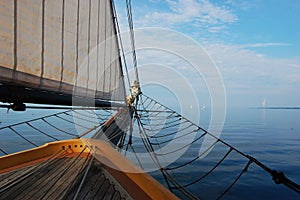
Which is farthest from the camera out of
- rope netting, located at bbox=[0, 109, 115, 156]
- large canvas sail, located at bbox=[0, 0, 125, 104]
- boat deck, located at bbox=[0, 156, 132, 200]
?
rope netting, located at bbox=[0, 109, 115, 156]

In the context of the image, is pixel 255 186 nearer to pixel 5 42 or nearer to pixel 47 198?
pixel 47 198

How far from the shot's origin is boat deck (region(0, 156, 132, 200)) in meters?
2.22

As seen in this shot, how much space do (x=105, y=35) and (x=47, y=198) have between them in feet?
13.4

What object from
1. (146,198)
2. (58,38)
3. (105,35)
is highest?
(105,35)

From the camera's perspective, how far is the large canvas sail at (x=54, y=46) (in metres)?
1.95

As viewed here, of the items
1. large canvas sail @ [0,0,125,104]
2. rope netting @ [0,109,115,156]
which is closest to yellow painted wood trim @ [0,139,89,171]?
rope netting @ [0,109,115,156]

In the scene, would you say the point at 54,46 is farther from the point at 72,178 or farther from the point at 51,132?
the point at 51,132

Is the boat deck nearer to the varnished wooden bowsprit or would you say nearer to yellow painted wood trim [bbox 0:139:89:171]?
the varnished wooden bowsprit

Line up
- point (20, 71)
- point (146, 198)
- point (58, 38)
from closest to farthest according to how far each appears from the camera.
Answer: point (20, 71) < point (146, 198) < point (58, 38)

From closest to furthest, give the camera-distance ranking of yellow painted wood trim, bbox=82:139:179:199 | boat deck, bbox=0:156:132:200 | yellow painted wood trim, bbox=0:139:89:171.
Answer: boat deck, bbox=0:156:132:200 < yellow painted wood trim, bbox=82:139:179:199 < yellow painted wood trim, bbox=0:139:89:171

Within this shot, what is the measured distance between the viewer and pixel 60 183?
2477 millimetres

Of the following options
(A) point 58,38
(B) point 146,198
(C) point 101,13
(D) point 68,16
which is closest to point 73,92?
(A) point 58,38

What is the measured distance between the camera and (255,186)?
33.1ft

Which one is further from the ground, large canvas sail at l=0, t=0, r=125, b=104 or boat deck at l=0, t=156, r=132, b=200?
large canvas sail at l=0, t=0, r=125, b=104
